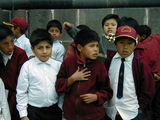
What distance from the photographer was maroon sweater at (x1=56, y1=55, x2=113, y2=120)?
8.63 feet

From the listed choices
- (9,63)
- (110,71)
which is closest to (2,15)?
(9,63)

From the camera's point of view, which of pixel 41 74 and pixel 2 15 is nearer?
pixel 41 74

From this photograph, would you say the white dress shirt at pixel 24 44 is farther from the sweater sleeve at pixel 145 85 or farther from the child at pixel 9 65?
the sweater sleeve at pixel 145 85

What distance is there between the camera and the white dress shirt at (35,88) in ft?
9.01

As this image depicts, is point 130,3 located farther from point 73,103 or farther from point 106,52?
point 73,103

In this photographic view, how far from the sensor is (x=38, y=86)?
9.05 ft

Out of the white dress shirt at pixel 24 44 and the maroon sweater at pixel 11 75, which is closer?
the maroon sweater at pixel 11 75

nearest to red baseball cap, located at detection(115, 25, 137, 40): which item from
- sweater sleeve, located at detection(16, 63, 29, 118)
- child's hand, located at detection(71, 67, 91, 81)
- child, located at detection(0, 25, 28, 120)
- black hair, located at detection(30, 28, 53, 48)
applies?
child's hand, located at detection(71, 67, 91, 81)

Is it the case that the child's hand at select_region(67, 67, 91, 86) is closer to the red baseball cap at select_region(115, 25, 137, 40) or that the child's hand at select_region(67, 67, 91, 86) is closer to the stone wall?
the red baseball cap at select_region(115, 25, 137, 40)

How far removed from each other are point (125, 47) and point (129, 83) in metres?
0.43

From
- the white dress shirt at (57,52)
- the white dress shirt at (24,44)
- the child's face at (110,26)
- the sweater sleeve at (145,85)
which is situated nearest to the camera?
the sweater sleeve at (145,85)

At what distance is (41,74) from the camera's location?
Answer: 2.79m

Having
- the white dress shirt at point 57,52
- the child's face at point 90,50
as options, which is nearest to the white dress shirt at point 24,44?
the white dress shirt at point 57,52

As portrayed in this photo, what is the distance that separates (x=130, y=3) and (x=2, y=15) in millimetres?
2962
